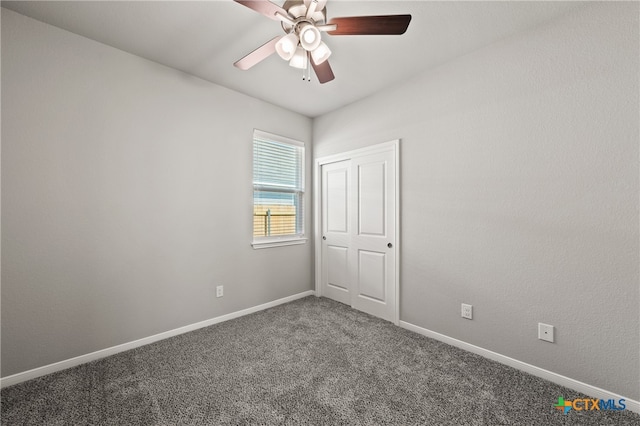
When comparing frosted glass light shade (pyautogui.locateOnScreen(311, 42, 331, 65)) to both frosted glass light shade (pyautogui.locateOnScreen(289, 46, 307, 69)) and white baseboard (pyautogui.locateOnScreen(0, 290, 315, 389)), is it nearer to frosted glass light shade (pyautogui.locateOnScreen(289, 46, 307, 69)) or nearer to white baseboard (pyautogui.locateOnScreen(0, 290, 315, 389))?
frosted glass light shade (pyautogui.locateOnScreen(289, 46, 307, 69))

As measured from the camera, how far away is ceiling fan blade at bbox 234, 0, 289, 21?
1.39 m

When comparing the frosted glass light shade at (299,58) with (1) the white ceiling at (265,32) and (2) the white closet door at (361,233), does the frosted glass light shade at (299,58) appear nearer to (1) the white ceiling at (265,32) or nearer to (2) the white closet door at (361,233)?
(1) the white ceiling at (265,32)

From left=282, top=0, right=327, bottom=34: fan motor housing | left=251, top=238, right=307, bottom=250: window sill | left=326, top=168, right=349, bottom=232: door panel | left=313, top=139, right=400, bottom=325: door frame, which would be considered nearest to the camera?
left=282, top=0, right=327, bottom=34: fan motor housing

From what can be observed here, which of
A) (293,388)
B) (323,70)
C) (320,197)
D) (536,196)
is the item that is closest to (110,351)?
(293,388)

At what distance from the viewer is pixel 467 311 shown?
237cm

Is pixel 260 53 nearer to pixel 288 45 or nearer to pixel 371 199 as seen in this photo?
pixel 288 45

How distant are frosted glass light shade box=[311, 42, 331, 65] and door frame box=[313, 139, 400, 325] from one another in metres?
1.38

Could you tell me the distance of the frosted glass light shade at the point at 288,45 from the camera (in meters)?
1.65

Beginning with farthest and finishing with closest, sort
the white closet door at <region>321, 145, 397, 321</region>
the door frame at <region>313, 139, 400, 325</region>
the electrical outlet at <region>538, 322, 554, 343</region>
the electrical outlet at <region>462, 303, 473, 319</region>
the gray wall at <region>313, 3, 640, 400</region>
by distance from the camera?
the white closet door at <region>321, 145, 397, 321</region>, the door frame at <region>313, 139, 400, 325</region>, the electrical outlet at <region>462, 303, 473, 319</region>, the electrical outlet at <region>538, 322, 554, 343</region>, the gray wall at <region>313, 3, 640, 400</region>

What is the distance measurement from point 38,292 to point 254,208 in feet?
6.35

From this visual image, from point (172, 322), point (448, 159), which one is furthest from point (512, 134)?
point (172, 322)

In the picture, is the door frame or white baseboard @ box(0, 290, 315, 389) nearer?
white baseboard @ box(0, 290, 315, 389)

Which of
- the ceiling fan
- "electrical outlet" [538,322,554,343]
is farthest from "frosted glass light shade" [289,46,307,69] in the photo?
"electrical outlet" [538,322,554,343]

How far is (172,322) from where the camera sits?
2617 mm
